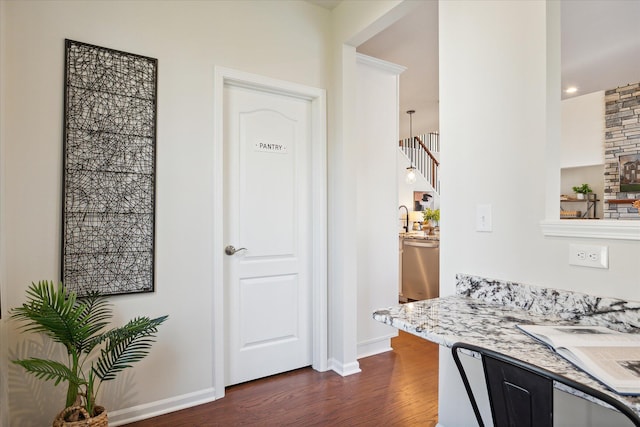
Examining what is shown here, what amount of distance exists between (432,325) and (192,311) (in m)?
1.61

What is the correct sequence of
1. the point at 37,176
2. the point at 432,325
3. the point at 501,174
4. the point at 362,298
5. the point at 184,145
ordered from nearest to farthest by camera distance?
the point at 432,325 < the point at 501,174 < the point at 37,176 < the point at 184,145 < the point at 362,298

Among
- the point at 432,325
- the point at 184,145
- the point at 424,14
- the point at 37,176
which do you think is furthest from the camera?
the point at 424,14

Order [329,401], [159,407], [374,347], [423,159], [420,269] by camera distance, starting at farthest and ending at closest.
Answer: [423,159]
[420,269]
[374,347]
[329,401]
[159,407]

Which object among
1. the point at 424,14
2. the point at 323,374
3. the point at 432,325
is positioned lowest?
the point at 323,374

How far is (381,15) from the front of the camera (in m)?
2.42

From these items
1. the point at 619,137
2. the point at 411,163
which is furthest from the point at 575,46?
the point at 411,163

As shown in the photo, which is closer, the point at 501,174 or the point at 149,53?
the point at 501,174

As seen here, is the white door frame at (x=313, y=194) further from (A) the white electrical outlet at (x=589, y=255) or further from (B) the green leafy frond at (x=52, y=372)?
(A) the white electrical outlet at (x=589, y=255)

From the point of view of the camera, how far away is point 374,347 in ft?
10.6

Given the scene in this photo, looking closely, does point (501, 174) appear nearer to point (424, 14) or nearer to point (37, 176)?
point (424, 14)

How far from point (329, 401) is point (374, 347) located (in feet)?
3.13

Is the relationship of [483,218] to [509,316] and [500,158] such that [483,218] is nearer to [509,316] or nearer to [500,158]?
[500,158]

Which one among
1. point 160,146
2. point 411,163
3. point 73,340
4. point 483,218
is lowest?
point 73,340

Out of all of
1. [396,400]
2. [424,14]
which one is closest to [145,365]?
[396,400]
